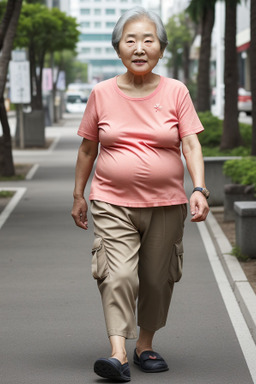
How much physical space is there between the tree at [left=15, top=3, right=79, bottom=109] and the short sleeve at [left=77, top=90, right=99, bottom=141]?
35.5m

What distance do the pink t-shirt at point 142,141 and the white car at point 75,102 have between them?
7929cm

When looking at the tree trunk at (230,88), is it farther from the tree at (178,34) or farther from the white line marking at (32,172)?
the tree at (178,34)

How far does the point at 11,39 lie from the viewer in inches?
812

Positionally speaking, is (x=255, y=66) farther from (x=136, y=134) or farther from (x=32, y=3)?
(x=32, y=3)

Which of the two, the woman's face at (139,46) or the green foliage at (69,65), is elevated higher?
the woman's face at (139,46)

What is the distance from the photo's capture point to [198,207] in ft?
19.6

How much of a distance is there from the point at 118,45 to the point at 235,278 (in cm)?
386

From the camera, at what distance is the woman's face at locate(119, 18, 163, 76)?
6.15 m

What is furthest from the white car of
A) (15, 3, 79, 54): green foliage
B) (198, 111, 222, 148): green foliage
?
(198, 111, 222, 148): green foliage

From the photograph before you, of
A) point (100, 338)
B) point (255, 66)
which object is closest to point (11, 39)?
point (255, 66)

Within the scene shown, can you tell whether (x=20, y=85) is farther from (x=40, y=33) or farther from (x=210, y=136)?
(x=40, y=33)

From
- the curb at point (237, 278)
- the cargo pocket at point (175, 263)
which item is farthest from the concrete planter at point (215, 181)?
the cargo pocket at point (175, 263)

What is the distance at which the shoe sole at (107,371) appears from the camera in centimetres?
598

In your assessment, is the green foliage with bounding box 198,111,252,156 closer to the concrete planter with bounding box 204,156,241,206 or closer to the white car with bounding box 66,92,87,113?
the concrete planter with bounding box 204,156,241,206
